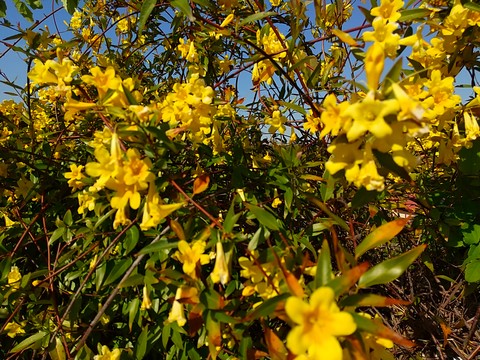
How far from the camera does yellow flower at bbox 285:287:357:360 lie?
0.61 metres

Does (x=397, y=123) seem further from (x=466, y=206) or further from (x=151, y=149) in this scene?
(x=466, y=206)

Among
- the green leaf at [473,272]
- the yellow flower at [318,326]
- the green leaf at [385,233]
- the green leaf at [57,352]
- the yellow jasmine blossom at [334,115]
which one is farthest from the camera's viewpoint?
the green leaf at [473,272]

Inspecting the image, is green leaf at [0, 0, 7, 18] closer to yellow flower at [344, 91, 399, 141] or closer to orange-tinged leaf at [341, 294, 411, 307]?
yellow flower at [344, 91, 399, 141]

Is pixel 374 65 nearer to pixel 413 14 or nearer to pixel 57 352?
pixel 413 14

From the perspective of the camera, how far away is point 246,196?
1.38 metres

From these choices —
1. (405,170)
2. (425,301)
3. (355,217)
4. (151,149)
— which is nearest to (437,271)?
(425,301)

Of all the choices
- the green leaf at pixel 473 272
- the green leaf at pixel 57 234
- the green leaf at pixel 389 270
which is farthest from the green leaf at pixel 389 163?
the green leaf at pixel 57 234

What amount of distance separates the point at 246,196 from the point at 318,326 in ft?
2.51

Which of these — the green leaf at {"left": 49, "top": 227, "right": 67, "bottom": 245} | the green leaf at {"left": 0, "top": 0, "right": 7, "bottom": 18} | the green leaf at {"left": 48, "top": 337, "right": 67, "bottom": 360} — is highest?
the green leaf at {"left": 0, "top": 0, "right": 7, "bottom": 18}

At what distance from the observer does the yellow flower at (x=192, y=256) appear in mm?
929

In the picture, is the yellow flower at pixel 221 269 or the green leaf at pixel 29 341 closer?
the yellow flower at pixel 221 269

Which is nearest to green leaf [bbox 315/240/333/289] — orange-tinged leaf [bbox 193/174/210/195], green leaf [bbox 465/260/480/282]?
orange-tinged leaf [bbox 193/174/210/195]

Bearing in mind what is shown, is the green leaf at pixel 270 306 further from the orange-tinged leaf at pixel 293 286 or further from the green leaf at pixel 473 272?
the green leaf at pixel 473 272

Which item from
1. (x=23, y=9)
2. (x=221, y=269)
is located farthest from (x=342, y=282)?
(x=23, y=9)
